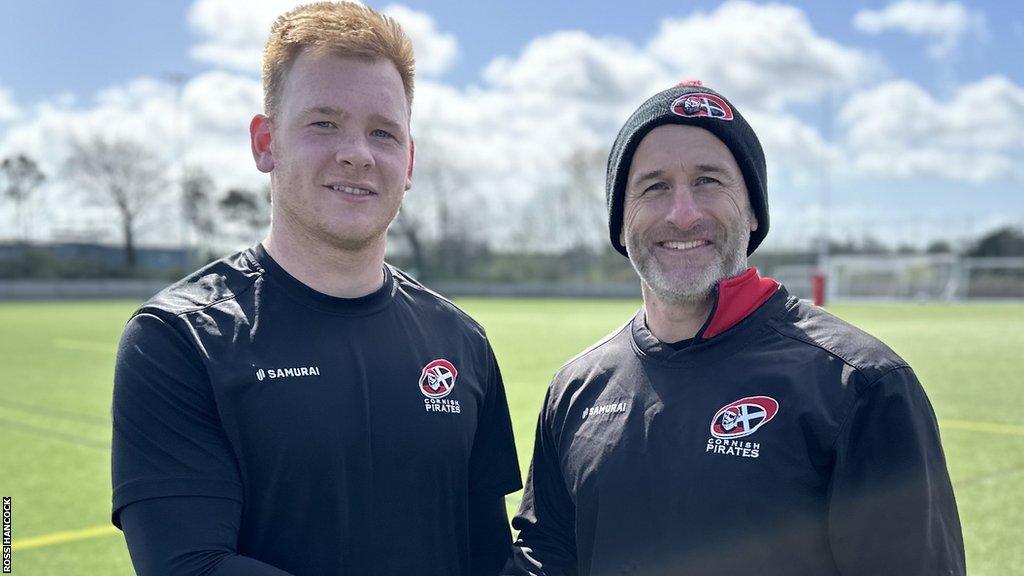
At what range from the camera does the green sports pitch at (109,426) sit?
4.86m

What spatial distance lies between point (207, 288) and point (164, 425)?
0.44 metres

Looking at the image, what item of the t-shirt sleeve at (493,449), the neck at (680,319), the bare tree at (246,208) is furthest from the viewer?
the bare tree at (246,208)

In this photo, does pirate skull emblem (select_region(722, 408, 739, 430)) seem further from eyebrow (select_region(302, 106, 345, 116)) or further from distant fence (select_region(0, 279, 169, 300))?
distant fence (select_region(0, 279, 169, 300))

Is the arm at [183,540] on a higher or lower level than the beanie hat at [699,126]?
lower

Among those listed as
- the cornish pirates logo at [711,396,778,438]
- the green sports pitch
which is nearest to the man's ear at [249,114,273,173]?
the cornish pirates logo at [711,396,778,438]

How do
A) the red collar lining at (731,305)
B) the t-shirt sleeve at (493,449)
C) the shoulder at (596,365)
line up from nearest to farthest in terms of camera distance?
the red collar lining at (731,305) < the shoulder at (596,365) < the t-shirt sleeve at (493,449)

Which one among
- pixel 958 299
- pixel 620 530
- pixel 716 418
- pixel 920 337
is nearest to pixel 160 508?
pixel 620 530

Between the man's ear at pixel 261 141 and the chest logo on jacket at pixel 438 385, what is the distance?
715 millimetres

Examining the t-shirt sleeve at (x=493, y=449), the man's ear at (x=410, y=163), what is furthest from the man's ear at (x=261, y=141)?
the t-shirt sleeve at (x=493, y=449)

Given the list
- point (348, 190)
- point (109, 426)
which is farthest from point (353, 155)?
point (109, 426)

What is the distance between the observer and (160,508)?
198 centimetres

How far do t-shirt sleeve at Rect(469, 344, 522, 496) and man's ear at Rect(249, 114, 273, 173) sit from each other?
88 centimetres

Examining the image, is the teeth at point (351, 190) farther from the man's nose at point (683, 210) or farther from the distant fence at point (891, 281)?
the distant fence at point (891, 281)

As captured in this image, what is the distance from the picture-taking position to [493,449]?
2.67 metres
